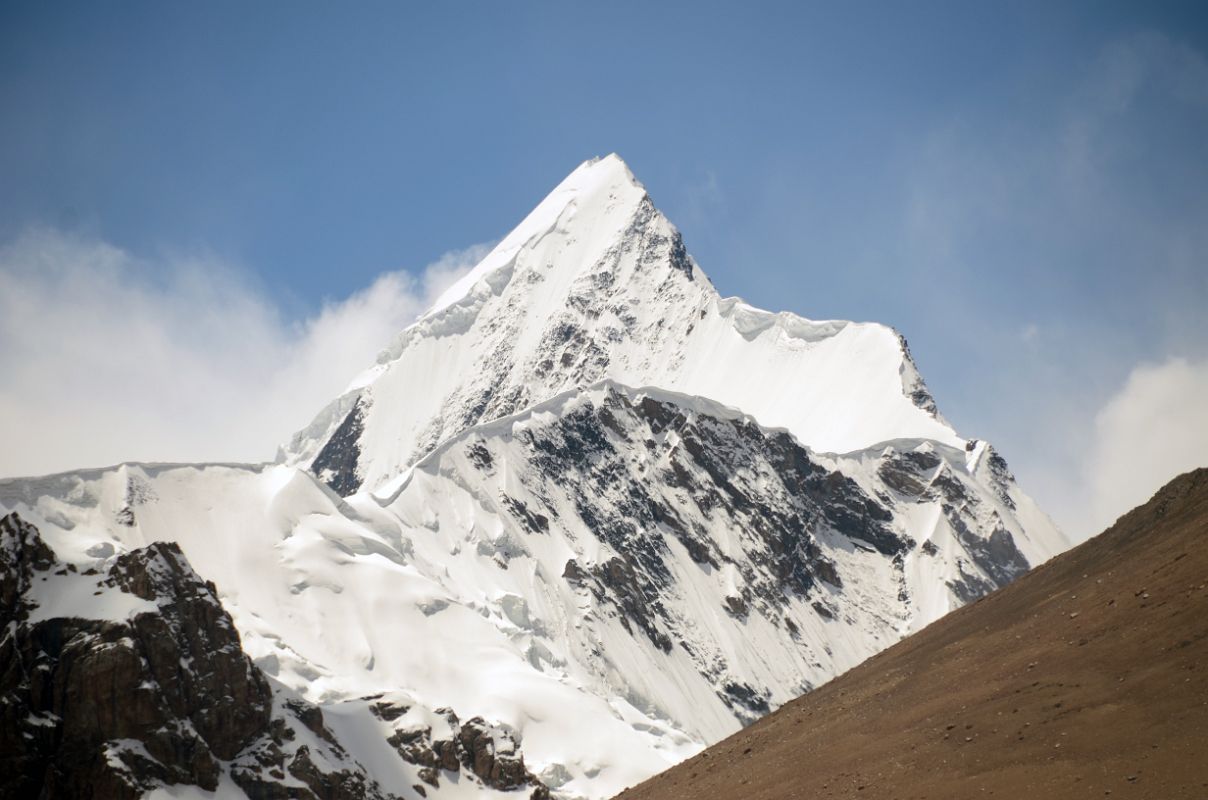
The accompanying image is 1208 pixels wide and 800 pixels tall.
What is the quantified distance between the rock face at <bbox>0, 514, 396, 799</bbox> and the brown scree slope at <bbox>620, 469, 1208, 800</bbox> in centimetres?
5334

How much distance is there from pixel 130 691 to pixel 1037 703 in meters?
83.3

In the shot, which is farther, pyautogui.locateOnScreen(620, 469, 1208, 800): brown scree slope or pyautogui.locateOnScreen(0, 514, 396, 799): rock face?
pyautogui.locateOnScreen(0, 514, 396, 799): rock face

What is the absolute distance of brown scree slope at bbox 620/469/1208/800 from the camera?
162 feet

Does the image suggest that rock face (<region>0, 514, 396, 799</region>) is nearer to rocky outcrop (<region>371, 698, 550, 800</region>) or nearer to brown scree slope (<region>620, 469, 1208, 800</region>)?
rocky outcrop (<region>371, 698, 550, 800</region>)

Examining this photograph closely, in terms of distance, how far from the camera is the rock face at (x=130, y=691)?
113 m

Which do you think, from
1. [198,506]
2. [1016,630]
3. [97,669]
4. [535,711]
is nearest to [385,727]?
[535,711]

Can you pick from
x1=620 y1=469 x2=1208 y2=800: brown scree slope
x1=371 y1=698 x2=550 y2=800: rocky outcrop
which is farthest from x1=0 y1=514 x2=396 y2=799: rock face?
x1=620 y1=469 x2=1208 y2=800: brown scree slope

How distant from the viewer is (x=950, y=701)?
62.4 m

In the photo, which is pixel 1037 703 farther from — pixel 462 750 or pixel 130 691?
pixel 462 750

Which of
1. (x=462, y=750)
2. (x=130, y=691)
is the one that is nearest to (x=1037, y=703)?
(x=130, y=691)

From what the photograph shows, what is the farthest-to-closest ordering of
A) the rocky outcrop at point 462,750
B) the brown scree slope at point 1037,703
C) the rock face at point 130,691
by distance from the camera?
the rocky outcrop at point 462,750 < the rock face at point 130,691 < the brown scree slope at point 1037,703

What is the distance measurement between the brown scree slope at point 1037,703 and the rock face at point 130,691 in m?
53.3

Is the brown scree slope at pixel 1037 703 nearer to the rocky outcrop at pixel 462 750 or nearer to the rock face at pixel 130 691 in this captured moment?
the rock face at pixel 130 691

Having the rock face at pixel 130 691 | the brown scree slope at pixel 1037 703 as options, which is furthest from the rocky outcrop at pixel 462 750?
the brown scree slope at pixel 1037 703
